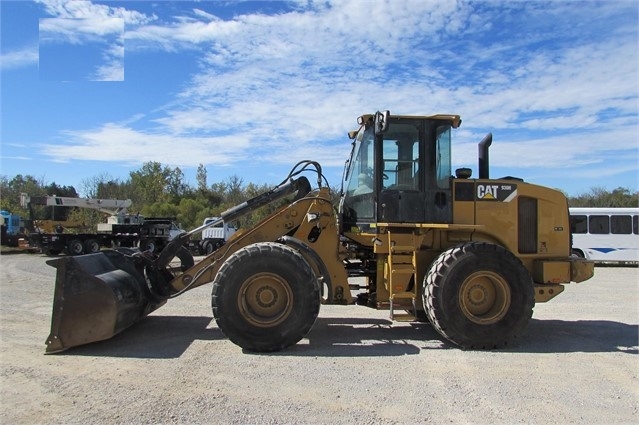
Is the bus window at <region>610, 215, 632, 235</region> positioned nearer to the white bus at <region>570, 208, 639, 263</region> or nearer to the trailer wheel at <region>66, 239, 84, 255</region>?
the white bus at <region>570, 208, 639, 263</region>

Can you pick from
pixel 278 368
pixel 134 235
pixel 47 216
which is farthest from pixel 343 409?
pixel 47 216

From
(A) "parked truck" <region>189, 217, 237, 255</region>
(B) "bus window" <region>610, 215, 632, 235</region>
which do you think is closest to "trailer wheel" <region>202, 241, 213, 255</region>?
(A) "parked truck" <region>189, 217, 237, 255</region>

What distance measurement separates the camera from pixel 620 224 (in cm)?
2073

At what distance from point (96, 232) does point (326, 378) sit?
1091 inches

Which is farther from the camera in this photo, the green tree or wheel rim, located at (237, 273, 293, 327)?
the green tree

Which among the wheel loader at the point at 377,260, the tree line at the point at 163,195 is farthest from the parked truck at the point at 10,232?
the wheel loader at the point at 377,260

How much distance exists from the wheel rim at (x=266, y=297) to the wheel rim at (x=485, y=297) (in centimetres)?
220

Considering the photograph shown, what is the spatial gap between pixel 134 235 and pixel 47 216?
47.4 ft

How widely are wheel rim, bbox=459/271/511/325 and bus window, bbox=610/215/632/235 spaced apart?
1716 cm

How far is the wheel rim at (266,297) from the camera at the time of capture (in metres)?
6.30

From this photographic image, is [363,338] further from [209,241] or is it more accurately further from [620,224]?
[209,241]

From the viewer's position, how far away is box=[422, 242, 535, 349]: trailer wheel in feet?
20.9

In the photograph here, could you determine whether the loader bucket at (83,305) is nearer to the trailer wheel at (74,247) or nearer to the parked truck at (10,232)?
the trailer wheel at (74,247)

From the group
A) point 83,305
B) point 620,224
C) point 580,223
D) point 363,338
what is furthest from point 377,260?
point 620,224
